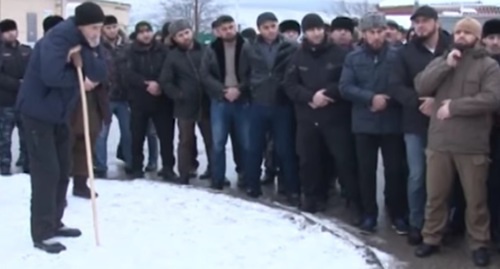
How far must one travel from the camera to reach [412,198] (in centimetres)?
774

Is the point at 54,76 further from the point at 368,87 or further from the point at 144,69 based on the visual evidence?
the point at 144,69

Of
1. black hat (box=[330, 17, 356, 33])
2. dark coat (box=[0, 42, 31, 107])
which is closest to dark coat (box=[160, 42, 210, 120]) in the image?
black hat (box=[330, 17, 356, 33])

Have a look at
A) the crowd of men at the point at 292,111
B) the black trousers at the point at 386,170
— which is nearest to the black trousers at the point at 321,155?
the crowd of men at the point at 292,111

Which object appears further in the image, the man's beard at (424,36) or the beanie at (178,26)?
the beanie at (178,26)

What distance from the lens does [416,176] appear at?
7711 mm

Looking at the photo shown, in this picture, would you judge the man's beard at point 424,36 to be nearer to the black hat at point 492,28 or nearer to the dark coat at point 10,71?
the black hat at point 492,28

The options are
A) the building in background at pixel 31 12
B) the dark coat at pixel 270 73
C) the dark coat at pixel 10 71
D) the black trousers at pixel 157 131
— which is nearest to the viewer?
the dark coat at pixel 270 73

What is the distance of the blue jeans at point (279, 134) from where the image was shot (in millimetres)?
9203

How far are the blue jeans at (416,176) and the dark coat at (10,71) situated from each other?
5.15 meters

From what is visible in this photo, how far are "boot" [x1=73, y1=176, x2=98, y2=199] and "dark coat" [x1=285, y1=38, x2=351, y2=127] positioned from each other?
2304 mm

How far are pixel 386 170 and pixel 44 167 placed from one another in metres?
3.18

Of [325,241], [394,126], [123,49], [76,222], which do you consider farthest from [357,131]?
[123,49]

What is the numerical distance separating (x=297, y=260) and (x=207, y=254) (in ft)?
2.34

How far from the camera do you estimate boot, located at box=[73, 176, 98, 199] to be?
8875 millimetres
